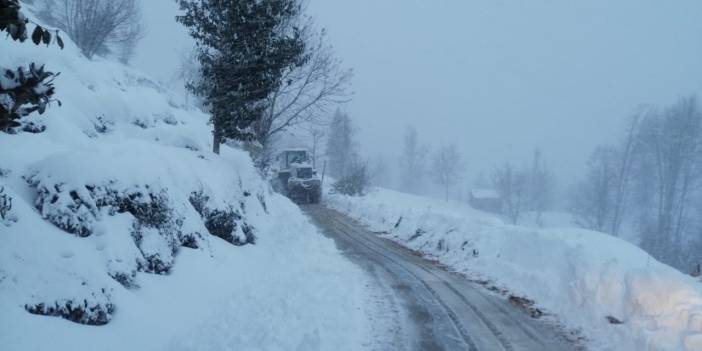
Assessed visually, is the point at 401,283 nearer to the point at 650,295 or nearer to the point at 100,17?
the point at 650,295

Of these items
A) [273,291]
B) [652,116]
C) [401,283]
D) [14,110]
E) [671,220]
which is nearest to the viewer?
[14,110]

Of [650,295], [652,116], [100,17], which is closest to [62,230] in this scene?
[650,295]

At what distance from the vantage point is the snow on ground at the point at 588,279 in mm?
6555

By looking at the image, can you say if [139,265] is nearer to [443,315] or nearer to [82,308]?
[82,308]

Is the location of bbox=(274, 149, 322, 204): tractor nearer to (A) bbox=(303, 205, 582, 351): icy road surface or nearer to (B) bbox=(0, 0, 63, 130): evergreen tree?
(A) bbox=(303, 205, 582, 351): icy road surface

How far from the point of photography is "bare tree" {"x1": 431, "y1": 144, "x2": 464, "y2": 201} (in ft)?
268

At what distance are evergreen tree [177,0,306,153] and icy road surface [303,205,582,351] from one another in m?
6.52

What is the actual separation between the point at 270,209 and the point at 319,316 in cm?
1043

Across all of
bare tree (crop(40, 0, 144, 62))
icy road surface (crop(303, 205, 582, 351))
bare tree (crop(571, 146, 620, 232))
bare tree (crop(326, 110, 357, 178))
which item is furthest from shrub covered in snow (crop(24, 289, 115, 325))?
bare tree (crop(326, 110, 357, 178))

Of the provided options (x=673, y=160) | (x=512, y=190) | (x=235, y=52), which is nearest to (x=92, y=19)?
(x=235, y=52)

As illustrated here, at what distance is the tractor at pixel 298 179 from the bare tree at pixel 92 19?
16195 mm

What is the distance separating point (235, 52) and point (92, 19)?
2559 centimetres

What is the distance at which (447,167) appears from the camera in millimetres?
81438

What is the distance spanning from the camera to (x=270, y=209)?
17281 mm
